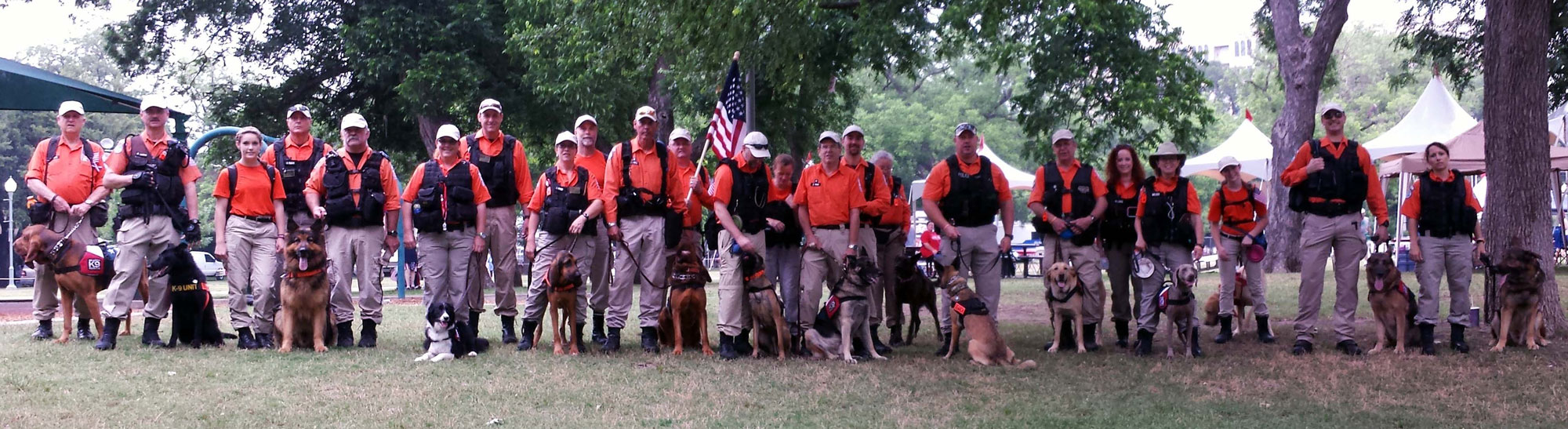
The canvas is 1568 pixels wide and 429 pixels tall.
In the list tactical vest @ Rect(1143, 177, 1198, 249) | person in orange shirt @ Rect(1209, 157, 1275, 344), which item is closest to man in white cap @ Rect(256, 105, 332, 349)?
tactical vest @ Rect(1143, 177, 1198, 249)

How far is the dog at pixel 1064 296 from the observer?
8.67 meters

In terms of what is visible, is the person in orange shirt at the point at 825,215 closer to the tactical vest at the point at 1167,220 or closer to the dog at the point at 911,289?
the dog at the point at 911,289

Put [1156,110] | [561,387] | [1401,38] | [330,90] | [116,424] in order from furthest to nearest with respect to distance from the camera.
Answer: [330,90] → [1401,38] → [1156,110] → [561,387] → [116,424]

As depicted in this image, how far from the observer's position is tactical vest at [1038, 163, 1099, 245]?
8.97m

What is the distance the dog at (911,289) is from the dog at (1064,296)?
3.40 ft

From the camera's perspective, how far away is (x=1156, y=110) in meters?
15.2

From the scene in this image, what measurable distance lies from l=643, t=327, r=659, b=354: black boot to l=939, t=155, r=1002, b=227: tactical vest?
7.61 feet

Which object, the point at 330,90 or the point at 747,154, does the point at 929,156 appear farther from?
the point at 747,154

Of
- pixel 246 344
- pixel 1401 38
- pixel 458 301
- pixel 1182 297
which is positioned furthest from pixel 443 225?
pixel 1401 38

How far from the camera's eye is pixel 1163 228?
8.73 m

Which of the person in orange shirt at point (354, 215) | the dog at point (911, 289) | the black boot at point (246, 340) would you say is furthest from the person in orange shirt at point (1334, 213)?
the black boot at point (246, 340)

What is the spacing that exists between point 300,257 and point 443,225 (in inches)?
38.8

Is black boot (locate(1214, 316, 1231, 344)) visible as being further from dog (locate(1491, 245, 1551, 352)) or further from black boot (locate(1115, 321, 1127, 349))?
dog (locate(1491, 245, 1551, 352))

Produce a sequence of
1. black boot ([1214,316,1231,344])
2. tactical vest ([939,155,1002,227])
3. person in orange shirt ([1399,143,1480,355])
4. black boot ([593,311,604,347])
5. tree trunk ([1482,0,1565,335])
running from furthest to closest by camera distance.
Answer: black boot ([1214,316,1231,344]) → black boot ([593,311,604,347]) → tree trunk ([1482,0,1565,335]) → tactical vest ([939,155,1002,227]) → person in orange shirt ([1399,143,1480,355])
